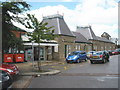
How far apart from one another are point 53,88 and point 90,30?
39881mm

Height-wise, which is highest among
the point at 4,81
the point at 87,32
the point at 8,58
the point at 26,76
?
the point at 87,32

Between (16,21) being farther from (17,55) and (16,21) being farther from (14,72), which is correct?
(17,55)

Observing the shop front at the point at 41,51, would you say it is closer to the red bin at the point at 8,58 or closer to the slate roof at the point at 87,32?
the red bin at the point at 8,58

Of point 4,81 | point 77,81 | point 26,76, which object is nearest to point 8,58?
point 26,76

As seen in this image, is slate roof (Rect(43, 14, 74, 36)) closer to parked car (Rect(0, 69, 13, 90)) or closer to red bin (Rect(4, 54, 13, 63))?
red bin (Rect(4, 54, 13, 63))

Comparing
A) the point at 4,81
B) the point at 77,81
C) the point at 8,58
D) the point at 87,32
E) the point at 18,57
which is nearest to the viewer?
the point at 4,81

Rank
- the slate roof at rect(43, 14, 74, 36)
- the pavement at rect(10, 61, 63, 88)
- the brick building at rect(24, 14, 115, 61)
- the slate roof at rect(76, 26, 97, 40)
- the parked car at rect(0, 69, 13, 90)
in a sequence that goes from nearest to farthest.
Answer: the parked car at rect(0, 69, 13, 90)
the pavement at rect(10, 61, 63, 88)
the brick building at rect(24, 14, 115, 61)
the slate roof at rect(43, 14, 74, 36)
the slate roof at rect(76, 26, 97, 40)

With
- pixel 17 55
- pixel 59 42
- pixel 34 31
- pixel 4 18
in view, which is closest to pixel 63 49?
pixel 59 42

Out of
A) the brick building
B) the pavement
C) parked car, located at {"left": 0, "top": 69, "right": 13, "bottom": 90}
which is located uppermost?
the brick building

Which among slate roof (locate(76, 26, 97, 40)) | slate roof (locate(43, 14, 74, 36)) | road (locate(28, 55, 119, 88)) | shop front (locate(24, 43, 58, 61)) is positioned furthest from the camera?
slate roof (locate(76, 26, 97, 40))

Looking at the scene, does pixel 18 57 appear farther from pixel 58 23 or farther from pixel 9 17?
pixel 58 23

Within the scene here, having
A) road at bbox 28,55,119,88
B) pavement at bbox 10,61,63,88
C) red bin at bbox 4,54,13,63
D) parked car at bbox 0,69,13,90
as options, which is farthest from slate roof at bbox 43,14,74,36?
parked car at bbox 0,69,13,90

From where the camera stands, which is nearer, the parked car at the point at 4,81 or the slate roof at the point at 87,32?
the parked car at the point at 4,81

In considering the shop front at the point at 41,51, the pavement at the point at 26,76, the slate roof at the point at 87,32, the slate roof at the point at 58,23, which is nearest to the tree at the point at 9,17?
the pavement at the point at 26,76
